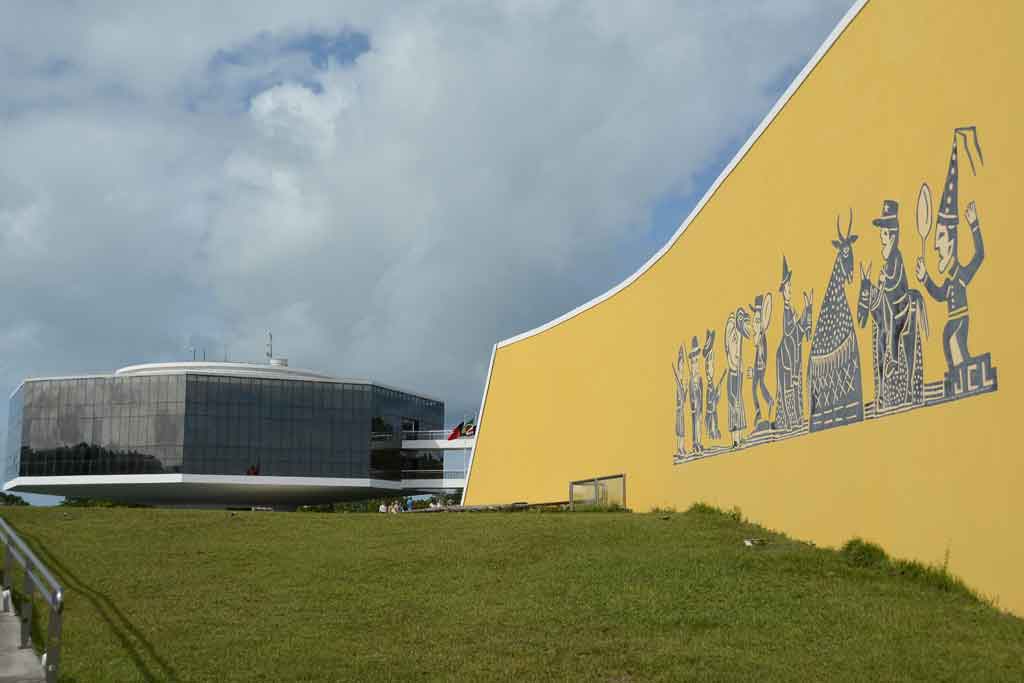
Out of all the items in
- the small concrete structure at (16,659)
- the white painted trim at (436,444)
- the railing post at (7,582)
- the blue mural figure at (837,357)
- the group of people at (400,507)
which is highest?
the white painted trim at (436,444)

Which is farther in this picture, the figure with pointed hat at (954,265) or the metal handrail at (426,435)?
the metal handrail at (426,435)

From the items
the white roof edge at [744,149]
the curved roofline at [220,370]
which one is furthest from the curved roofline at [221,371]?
the white roof edge at [744,149]

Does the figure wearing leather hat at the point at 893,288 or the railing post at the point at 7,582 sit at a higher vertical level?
the figure wearing leather hat at the point at 893,288

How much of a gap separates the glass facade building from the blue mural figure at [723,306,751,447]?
4836 cm

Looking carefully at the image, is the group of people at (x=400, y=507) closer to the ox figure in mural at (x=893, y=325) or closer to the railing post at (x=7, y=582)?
the railing post at (x=7, y=582)

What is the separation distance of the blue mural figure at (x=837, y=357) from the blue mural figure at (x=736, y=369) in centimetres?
348

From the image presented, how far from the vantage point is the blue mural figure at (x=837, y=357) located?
1488 centimetres

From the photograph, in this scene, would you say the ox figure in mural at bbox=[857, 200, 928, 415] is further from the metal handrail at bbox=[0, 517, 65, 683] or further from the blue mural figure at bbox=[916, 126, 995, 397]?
the metal handrail at bbox=[0, 517, 65, 683]

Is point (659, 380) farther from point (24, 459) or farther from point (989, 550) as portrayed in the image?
point (24, 459)

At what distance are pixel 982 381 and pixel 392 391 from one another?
6083 cm

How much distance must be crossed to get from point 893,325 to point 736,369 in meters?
6.78

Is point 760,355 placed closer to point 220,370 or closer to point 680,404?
point 680,404

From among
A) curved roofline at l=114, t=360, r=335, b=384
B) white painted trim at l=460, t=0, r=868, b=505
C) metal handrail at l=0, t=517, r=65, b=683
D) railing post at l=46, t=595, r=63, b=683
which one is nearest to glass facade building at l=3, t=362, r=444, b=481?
curved roofline at l=114, t=360, r=335, b=384

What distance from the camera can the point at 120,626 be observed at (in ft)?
40.7
